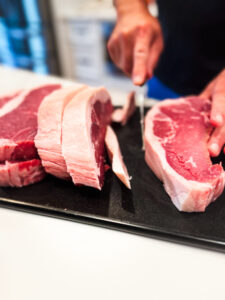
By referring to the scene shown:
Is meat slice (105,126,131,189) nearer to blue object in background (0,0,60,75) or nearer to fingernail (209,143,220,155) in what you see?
fingernail (209,143,220,155)

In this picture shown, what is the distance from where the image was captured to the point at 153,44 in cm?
188

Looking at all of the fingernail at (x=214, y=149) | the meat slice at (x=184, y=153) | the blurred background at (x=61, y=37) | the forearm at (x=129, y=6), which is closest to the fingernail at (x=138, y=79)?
the meat slice at (x=184, y=153)

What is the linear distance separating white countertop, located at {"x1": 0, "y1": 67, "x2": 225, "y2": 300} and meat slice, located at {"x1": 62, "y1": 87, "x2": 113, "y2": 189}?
216 millimetres

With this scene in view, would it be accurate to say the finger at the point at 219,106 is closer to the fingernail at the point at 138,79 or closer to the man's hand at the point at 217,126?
the man's hand at the point at 217,126

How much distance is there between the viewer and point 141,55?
62.8 inches

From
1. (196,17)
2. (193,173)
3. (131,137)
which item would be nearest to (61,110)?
(131,137)

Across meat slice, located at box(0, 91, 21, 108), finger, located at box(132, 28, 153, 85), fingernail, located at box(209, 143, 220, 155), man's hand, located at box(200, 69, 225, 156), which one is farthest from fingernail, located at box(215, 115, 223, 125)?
meat slice, located at box(0, 91, 21, 108)

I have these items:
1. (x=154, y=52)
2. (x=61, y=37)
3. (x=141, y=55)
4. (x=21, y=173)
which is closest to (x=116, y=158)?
(x=21, y=173)

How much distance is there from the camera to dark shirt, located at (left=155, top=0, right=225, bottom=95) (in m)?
1.82

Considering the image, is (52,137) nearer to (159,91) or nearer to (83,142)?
(83,142)

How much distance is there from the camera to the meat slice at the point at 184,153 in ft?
3.69

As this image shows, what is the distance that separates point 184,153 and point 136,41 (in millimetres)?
821

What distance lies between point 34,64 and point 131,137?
3206mm

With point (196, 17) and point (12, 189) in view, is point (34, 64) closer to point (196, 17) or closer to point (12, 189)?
point (196, 17)
